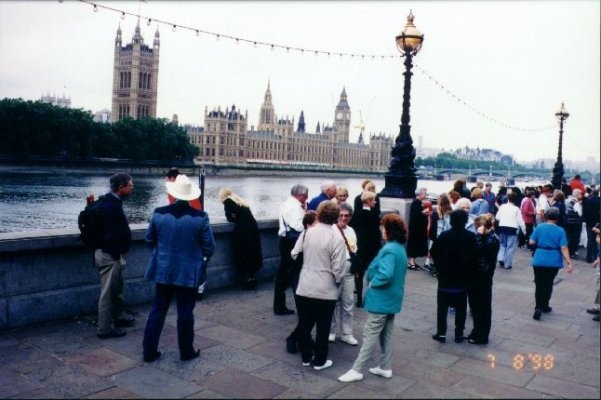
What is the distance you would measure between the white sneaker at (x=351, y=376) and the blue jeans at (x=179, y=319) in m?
1.40

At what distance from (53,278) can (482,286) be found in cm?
466

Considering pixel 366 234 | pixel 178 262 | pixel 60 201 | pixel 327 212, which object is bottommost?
pixel 60 201

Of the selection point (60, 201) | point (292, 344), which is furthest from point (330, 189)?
point (60, 201)

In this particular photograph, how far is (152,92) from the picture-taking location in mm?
129750

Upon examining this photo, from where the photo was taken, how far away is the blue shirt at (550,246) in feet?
22.5

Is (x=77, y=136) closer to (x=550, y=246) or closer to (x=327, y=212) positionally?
(x=550, y=246)

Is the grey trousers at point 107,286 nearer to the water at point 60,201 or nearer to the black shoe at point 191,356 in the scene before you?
the black shoe at point 191,356

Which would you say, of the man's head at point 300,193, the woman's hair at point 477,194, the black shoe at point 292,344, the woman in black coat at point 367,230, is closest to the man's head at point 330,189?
the woman in black coat at point 367,230

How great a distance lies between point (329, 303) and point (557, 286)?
20.0 feet

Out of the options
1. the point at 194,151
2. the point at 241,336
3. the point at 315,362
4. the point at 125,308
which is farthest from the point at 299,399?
the point at 194,151

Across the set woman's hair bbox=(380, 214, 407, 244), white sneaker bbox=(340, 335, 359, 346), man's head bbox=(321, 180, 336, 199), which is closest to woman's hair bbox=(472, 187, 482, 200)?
man's head bbox=(321, 180, 336, 199)

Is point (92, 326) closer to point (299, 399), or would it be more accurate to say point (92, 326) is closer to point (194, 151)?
point (299, 399)

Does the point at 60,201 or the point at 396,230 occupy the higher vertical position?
the point at 396,230

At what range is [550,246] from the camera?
686cm
